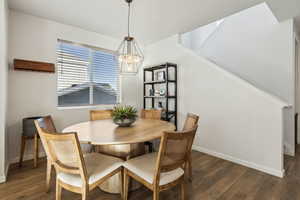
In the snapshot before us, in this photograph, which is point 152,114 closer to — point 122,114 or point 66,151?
point 122,114

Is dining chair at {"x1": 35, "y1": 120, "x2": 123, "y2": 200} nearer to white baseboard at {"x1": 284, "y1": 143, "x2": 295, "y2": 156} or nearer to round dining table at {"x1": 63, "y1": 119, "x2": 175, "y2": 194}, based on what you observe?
round dining table at {"x1": 63, "y1": 119, "x2": 175, "y2": 194}

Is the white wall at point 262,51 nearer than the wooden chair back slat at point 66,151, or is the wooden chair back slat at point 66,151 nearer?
the wooden chair back slat at point 66,151

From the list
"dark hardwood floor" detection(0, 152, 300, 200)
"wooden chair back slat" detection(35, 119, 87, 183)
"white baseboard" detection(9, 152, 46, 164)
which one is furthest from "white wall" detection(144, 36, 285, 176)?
"white baseboard" detection(9, 152, 46, 164)

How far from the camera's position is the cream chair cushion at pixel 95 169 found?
127 centimetres

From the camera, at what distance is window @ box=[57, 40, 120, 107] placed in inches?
118

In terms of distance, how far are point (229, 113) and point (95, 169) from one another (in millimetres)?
2283

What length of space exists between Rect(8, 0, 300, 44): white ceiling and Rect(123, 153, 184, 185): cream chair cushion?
7.23 ft

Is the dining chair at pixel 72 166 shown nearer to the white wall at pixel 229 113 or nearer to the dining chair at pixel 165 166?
the dining chair at pixel 165 166

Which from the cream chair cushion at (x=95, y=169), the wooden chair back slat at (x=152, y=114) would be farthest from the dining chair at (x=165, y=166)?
the wooden chair back slat at (x=152, y=114)

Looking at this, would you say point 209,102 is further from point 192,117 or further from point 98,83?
point 98,83

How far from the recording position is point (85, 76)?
329cm

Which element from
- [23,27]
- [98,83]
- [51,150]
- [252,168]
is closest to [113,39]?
[98,83]

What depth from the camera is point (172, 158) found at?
4.21 ft

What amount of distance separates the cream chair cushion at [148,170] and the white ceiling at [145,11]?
220 centimetres
